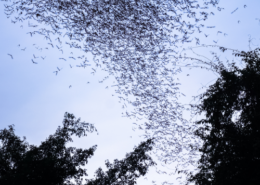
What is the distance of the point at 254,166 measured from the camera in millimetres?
11438

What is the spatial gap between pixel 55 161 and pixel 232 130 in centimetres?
1153

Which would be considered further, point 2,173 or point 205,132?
point 2,173

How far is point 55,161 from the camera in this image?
15828 mm

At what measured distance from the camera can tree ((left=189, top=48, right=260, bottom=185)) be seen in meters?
11.5

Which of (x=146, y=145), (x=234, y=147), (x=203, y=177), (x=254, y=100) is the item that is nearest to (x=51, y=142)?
(x=146, y=145)

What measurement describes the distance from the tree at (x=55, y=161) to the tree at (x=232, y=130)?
5875mm

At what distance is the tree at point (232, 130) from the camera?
11508mm

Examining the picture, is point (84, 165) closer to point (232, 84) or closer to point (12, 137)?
point (12, 137)

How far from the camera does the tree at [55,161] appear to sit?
15352mm

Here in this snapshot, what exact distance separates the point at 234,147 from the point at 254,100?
283 cm

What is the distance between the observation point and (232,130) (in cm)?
1241

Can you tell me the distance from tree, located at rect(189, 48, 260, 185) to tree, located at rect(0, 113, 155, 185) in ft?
19.3

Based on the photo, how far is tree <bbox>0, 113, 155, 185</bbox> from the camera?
1535 centimetres

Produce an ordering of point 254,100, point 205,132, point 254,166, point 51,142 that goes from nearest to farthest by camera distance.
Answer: point 254,166 < point 254,100 < point 205,132 < point 51,142
